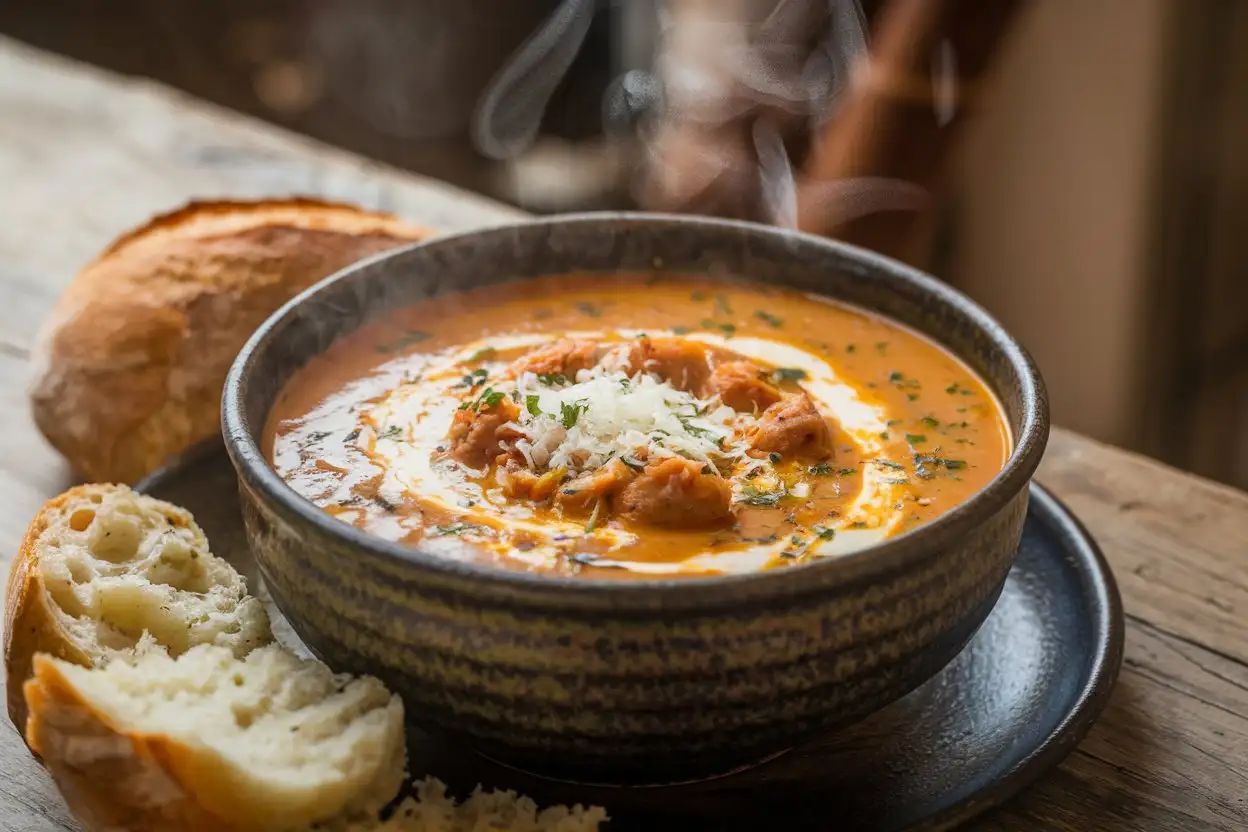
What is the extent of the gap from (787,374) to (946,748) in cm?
71

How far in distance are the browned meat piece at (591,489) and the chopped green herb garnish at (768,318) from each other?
2.22ft

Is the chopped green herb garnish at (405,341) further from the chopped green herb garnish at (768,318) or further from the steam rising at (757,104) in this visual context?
the steam rising at (757,104)

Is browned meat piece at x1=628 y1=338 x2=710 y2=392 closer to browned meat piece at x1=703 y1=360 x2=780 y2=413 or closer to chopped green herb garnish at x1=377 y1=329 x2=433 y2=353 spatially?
browned meat piece at x1=703 y1=360 x2=780 y2=413

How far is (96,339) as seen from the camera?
101 inches

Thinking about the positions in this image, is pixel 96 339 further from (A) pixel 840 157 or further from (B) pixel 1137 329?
(B) pixel 1137 329

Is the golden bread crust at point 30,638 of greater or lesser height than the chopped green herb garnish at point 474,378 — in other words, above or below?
below

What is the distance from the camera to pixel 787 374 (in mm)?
2277

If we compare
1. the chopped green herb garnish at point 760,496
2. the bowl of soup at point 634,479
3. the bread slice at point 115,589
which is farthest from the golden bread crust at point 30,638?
the chopped green herb garnish at point 760,496

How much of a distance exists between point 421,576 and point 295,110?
19.8 feet

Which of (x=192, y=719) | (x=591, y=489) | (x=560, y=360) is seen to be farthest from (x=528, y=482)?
(x=192, y=719)

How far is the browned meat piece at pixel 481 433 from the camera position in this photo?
1984mm

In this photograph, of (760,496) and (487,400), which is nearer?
(760,496)

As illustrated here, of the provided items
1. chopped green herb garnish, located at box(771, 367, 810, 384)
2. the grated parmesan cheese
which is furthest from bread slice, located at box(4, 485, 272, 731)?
chopped green herb garnish, located at box(771, 367, 810, 384)

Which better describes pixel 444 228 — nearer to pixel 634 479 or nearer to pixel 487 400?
pixel 487 400
